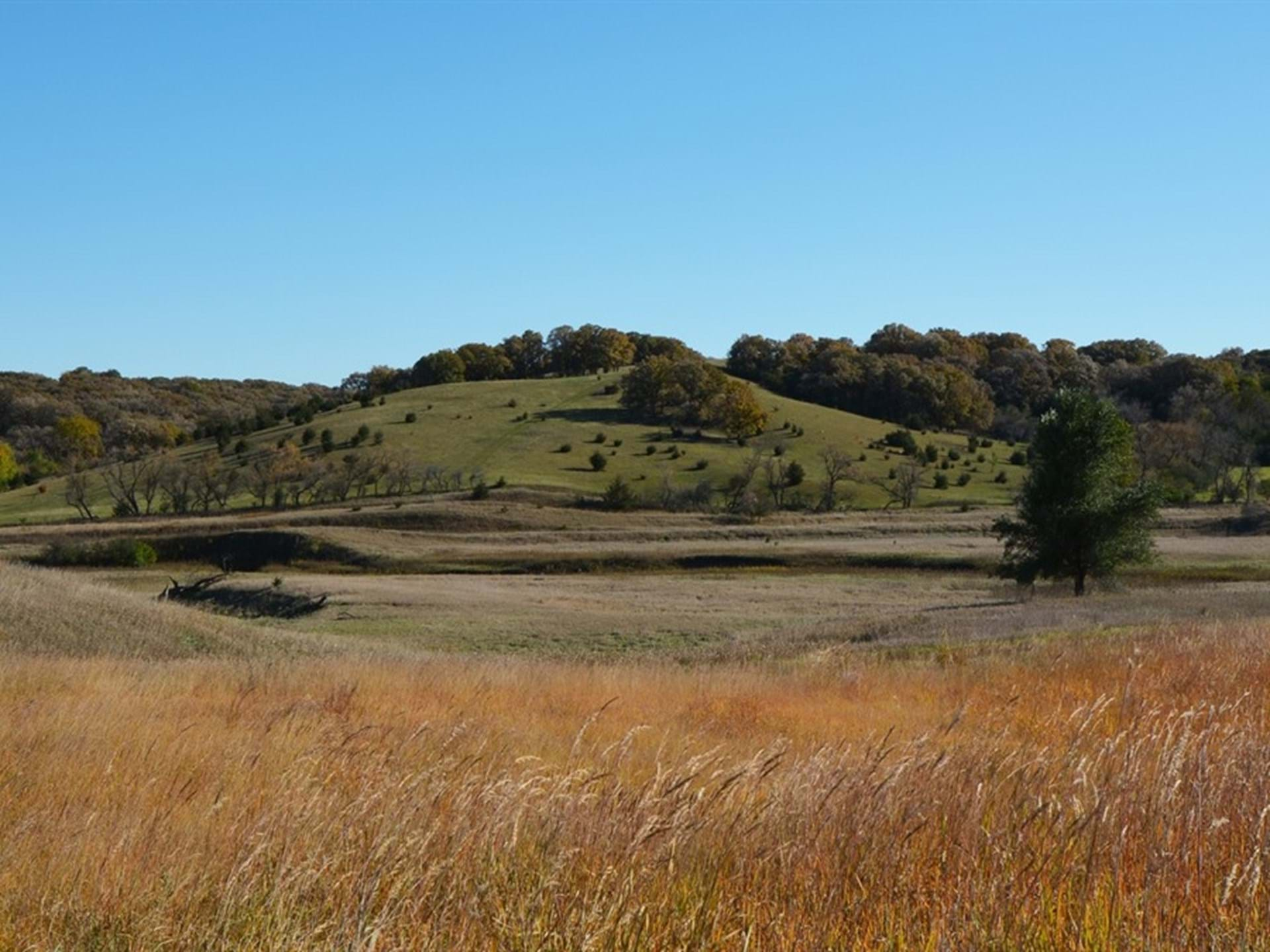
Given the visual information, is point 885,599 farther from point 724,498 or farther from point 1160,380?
point 1160,380

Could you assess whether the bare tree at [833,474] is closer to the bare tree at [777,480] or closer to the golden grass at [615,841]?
the bare tree at [777,480]

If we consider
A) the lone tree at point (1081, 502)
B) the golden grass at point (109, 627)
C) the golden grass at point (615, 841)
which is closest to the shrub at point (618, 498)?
the lone tree at point (1081, 502)

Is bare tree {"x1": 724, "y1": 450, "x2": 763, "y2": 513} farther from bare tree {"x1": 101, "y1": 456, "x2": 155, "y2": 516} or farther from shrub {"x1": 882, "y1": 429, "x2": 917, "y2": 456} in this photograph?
bare tree {"x1": 101, "y1": 456, "x2": 155, "y2": 516}

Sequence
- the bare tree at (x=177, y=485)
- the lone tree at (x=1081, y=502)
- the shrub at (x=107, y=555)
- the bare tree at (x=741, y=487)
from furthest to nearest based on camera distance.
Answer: the bare tree at (x=177, y=485) < the bare tree at (x=741, y=487) < the shrub at (x=107, y=555) < the lone tree at (x=1081, y=502)

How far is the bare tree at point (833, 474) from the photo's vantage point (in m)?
92.0

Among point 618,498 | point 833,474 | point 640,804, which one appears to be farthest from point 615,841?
point 833,474

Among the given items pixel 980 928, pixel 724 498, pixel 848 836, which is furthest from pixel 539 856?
pixel 724 498

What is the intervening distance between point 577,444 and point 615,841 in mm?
102386

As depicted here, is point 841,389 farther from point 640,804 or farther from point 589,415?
point 640,804

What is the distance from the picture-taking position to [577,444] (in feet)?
352

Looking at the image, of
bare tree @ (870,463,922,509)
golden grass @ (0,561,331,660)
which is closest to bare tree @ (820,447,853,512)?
bare tree @ (870,463,922,509)

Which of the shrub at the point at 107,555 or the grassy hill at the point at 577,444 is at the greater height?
the grassy hill at the point at 577,444

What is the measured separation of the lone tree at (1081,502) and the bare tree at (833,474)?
40973mm

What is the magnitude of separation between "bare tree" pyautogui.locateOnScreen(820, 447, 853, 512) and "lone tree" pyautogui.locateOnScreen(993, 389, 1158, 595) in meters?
41.0
